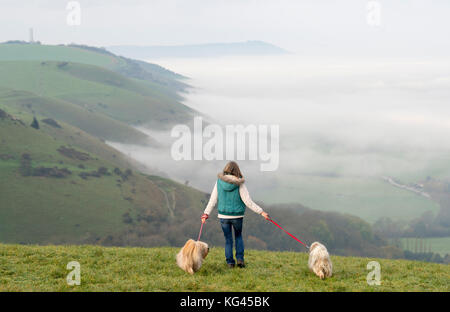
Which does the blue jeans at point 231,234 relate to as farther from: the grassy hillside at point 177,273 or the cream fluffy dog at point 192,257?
the cream fluffy dog at point 192,257

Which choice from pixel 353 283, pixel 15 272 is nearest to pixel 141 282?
pixel 15 272

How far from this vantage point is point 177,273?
58.4 feet

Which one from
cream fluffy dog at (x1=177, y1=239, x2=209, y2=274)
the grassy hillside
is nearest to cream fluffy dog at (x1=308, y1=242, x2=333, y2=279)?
the grassy hillside

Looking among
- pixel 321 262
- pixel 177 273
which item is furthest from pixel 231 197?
pixel 321 262

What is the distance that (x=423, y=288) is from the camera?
54.1ft

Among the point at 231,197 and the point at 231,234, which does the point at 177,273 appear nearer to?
the point at 231,234

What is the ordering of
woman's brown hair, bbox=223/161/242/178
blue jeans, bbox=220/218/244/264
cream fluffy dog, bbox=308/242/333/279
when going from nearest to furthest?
1. cream fluffy dog, bbox=308/242/333/279
2. woman's brown hair, bbox=223/161/242/178
3. blue jeans, bbox=220/218/244/264

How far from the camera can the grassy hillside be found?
52.3ft

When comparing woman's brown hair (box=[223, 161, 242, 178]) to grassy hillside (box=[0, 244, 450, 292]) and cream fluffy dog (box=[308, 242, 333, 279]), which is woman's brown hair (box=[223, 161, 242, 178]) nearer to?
grassy hillside (box=[0, 244, 450, 292])

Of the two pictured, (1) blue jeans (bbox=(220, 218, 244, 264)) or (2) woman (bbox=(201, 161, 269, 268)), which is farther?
(1) blue jeans (bbox=(220, 218, 244, 264))

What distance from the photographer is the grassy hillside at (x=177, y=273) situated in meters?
15.9

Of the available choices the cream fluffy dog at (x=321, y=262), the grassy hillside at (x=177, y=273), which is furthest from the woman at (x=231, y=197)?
the cream fluffy dog at (x=321, y=262)
